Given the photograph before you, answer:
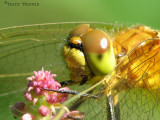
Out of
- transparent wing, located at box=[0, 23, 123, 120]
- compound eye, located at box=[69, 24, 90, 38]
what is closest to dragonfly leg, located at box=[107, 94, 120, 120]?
compound eye, located at box=[69, 24, 90, 38]

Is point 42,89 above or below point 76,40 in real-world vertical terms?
below

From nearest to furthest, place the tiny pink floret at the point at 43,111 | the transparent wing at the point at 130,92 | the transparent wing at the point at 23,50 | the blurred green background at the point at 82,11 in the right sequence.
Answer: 1. the tiny pink floret at the point at 43,111
2. the transparent wing at the point at 130,92
3. the transparent wing at the point at 23,50
4. the blurred green background at the point at 82,11

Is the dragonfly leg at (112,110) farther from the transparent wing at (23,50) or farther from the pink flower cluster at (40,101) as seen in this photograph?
the transparent wing at (23,50)

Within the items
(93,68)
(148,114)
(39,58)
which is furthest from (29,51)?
(148,114)

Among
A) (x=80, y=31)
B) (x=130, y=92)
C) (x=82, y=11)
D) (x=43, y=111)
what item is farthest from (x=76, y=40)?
(x=82, y=11)

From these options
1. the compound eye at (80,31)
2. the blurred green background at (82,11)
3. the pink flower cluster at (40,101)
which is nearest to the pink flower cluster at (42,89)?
the pink flower cluster at (40,101)

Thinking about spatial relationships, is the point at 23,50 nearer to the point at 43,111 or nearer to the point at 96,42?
the point at 96,42

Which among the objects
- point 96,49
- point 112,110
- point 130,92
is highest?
point 96,49
